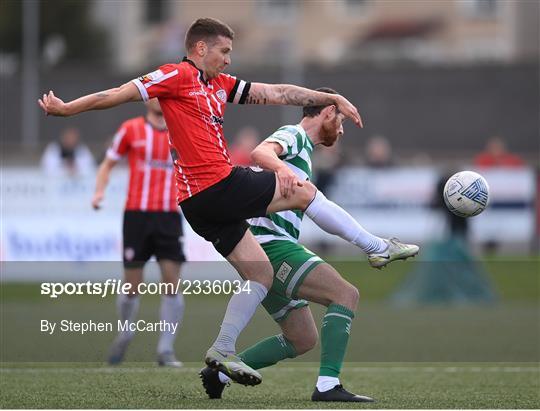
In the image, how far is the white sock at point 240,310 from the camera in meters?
7.52

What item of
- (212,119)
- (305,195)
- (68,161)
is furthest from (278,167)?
(68,161)

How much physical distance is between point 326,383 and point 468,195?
1518mm

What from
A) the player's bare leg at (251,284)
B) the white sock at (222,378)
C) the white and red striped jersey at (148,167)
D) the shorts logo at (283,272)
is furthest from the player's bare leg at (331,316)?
the white and red striped jersey at (148,167)

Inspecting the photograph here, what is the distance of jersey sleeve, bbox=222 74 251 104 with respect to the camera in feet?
25.9

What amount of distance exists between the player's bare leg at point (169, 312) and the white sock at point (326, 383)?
9.11ft

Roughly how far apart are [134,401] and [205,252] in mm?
8629

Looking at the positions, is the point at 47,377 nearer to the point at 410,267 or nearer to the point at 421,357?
the point at 421,357

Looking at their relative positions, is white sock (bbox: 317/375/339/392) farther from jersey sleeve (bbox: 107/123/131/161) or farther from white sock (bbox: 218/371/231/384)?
jersey sleeve (bbox: 107/123/131/161)

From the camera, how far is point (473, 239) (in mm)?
20781

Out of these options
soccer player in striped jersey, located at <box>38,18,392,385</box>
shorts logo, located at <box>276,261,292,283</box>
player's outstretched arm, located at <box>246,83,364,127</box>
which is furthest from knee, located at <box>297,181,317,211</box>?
player's outstretched arm, located at <box>246,83,364,127</box>

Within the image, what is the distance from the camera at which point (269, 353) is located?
8188 millimetres

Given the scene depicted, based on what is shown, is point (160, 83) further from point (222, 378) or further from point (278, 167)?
point (222, 378)

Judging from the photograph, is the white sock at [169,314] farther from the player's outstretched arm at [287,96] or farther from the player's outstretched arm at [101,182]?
the player's outstretched arm at [287,96]

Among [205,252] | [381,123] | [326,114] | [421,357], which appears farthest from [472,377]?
[381,123]
